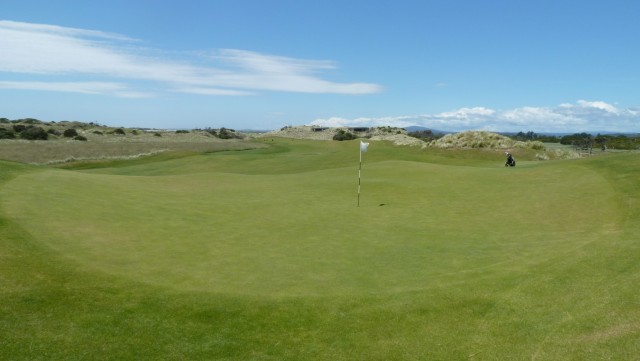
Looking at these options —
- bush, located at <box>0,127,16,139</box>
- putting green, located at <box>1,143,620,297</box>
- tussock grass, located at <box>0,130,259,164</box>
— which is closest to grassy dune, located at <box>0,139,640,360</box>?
putting green, located at <box>1,143,620,297</box>

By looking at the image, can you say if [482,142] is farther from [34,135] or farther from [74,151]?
[34,135]

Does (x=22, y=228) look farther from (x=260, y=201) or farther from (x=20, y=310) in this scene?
(x=260, y=201)

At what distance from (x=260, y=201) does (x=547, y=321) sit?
16.7 m

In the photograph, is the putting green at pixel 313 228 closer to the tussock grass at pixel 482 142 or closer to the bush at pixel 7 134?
the tussock grass at pixel 482 142

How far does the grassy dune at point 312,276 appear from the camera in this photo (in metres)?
9.79

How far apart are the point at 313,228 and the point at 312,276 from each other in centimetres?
576

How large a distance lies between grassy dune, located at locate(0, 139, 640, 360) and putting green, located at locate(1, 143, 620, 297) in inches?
3.7

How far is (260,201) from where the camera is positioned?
24.9 metres

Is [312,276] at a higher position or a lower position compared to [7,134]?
lower

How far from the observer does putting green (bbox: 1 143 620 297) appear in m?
13.4

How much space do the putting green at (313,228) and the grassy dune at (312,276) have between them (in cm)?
9

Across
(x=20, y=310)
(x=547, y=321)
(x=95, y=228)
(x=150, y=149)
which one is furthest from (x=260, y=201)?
(x=150, y=149)

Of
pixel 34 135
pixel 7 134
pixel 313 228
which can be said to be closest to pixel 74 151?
pixel 34 135

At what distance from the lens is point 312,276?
13.3 m
